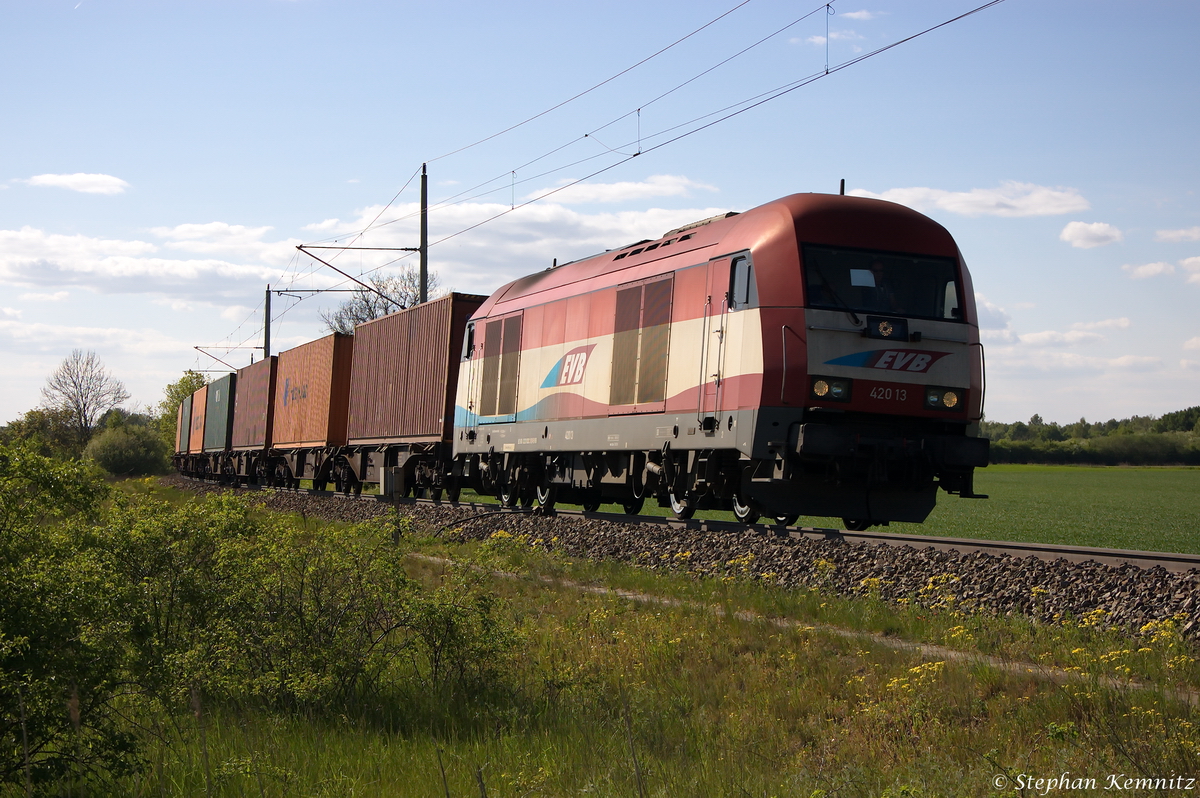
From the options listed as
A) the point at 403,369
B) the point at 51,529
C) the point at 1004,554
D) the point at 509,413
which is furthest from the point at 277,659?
the point at 403,369

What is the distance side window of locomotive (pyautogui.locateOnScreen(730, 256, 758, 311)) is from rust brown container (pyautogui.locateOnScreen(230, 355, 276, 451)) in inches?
982

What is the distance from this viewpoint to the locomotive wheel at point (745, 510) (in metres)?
13.6

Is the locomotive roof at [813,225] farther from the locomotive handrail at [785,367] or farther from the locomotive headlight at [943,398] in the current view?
the locomotive headlight at [943,398]

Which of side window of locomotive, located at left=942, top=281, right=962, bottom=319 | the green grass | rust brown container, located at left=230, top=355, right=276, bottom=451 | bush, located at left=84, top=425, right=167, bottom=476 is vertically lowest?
bush, located at left=84, top=425, right=167, bottom=476

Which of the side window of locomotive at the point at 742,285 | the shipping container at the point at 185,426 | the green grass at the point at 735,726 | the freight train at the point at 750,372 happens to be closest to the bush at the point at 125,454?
the shipping container at the point at 185,426

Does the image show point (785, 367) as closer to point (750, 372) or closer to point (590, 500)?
point (750, 372)

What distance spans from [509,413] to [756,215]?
679 cm

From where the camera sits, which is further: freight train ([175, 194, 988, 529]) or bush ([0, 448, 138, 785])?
freight train ([175, 194, 988, 529])

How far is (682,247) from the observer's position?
44.8ft

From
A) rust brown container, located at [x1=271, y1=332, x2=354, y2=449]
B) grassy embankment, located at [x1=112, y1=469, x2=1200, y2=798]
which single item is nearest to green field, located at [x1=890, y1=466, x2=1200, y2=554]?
grassy embankment, located at [x1=112, y1=469, x2=1200, y2=798]

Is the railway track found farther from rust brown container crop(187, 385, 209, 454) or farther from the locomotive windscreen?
rust brown container crop(187, 385, 209, 454)

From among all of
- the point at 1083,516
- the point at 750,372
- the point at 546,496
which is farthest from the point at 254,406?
the point at 750,372

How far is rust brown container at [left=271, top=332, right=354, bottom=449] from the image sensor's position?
27375 mm

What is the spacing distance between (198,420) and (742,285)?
4509 cm
